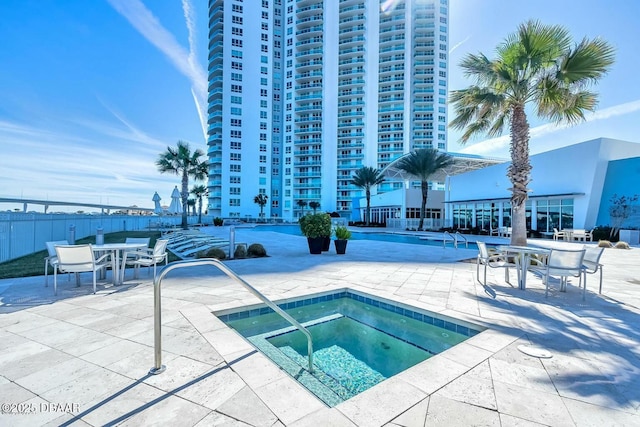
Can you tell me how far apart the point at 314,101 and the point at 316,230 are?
48.9 meters

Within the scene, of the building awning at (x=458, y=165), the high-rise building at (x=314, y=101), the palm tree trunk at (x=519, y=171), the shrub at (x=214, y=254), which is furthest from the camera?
the high-rise building at (x=314, y=101)

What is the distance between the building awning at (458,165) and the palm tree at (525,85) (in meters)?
18.0

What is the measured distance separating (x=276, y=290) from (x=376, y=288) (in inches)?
72.5

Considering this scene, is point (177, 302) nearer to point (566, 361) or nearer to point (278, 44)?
point (566, 361)

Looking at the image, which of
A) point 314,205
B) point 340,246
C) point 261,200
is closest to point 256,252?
point 340,246

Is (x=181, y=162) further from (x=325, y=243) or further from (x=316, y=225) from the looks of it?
(x=325, y=243)

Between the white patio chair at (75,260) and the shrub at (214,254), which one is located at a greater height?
the white patio chair at (75,260)

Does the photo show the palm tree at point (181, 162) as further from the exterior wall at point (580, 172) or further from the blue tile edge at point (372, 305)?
the exterior wall at point (580, 172)

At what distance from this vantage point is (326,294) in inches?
196

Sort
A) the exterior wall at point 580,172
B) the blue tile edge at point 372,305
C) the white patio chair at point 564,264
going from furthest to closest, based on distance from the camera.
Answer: the exterior wall at point 580,172
the white patio chair at point 564,264
the blue tile edge at point 372,305

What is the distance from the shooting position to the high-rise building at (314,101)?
52.5 m

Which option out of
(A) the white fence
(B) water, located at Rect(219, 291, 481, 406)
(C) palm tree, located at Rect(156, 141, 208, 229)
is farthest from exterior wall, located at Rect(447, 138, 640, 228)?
(C) palm tree, located at Rect(156, 141, 208, 229)

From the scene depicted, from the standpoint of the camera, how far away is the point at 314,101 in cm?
5391

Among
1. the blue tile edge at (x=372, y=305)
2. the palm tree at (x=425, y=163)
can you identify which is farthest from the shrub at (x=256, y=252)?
the palm tree at (x=425, y=163)
